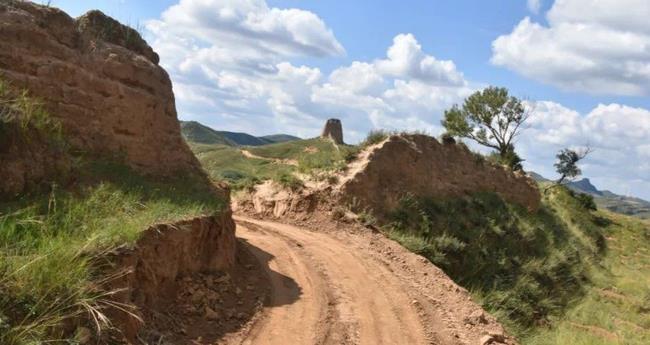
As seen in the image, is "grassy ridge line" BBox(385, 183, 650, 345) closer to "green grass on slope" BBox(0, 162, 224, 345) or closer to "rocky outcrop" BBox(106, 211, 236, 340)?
"rocky outcrop" BBox(106, 211, 236, 340)

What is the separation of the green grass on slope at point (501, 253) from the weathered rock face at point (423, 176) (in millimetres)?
453

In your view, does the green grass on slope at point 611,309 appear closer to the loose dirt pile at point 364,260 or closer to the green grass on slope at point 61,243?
the loose dirt pile at point 364,260

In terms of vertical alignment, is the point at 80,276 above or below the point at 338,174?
below

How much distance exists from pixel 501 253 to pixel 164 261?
41.5 ft

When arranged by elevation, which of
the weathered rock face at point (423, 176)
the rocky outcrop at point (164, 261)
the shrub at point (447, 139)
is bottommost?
the rocky outcrop at point (164, 261)

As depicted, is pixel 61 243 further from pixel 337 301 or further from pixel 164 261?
pixel 337 301

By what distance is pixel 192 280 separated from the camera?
7.64 metres

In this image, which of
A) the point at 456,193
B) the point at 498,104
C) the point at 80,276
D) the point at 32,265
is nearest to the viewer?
the point at 32,265

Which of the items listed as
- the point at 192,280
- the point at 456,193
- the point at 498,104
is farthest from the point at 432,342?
the point at 498,104

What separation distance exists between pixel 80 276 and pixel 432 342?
545cm

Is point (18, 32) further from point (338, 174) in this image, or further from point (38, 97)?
point (338, 174)

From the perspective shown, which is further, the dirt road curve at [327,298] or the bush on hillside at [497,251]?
the bush on hillside at [497,251]

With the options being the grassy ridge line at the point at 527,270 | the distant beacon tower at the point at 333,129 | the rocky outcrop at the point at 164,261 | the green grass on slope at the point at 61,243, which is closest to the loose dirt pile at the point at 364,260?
the grassy ridge line at the point at 527,270

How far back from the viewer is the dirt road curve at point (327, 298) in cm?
756
